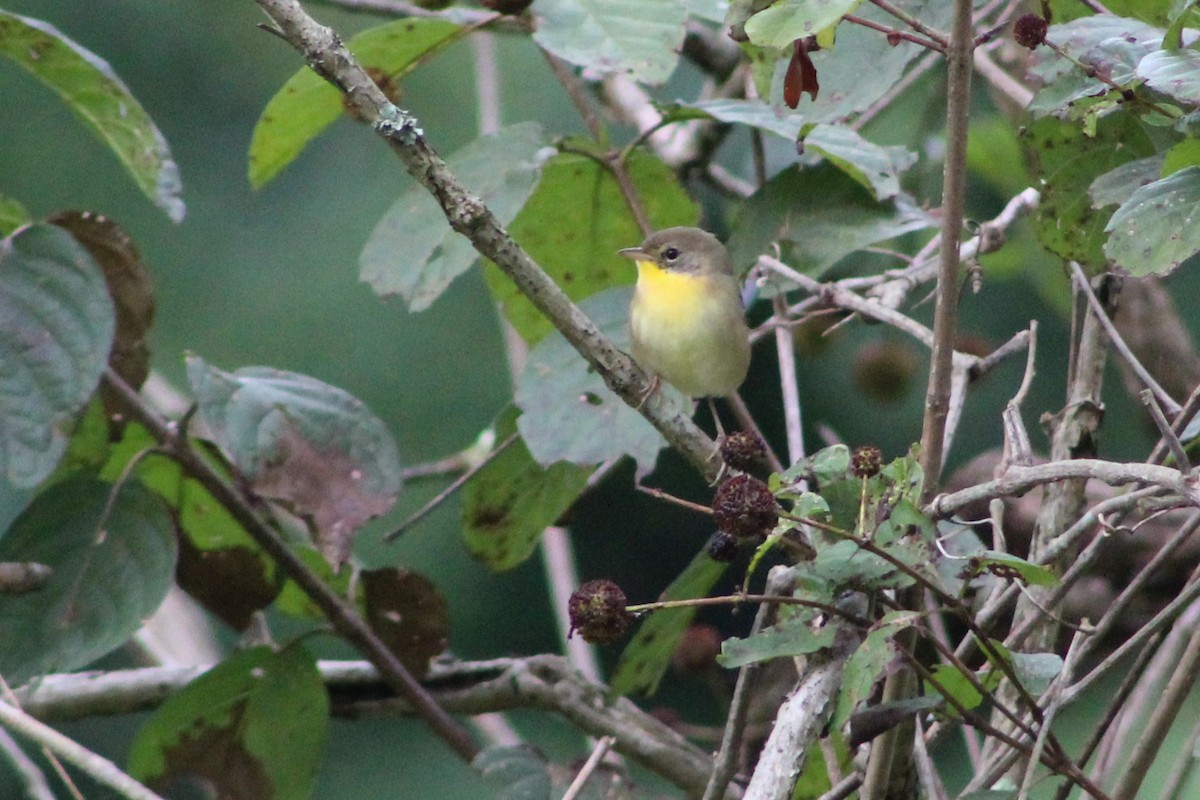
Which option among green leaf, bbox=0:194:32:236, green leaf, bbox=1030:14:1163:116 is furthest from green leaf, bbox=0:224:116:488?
green leaf, bbox=1030:14:1163:116

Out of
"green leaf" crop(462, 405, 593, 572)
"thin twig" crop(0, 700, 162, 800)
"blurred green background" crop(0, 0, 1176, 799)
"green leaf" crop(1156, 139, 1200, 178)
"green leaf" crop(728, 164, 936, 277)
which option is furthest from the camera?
"blurred green background" crop(0, 0, 1176, 799)

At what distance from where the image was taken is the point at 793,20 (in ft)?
4.08

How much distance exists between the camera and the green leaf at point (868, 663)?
48.3 inches

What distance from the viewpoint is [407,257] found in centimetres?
218

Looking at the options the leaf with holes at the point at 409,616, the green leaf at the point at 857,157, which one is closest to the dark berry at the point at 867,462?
the green leaf at the point at 857,157

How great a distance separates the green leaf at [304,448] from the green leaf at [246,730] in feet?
1.03

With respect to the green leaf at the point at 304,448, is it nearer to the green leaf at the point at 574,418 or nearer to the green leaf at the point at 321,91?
the green leaf at the point at 574,418

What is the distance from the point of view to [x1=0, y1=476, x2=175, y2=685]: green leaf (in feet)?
6.36

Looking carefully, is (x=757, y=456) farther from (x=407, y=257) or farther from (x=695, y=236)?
(x=695, y=236)

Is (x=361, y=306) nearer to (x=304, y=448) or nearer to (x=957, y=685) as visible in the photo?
(x=304, y=448)

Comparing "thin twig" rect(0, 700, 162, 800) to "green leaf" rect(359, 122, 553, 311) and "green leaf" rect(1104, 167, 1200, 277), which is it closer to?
"green leaf" rect(359, 122, 553, 311)

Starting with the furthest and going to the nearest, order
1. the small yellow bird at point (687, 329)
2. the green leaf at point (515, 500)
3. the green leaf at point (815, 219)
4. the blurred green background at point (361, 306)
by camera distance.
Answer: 1. the blurred green background at point (361, 306)
2. the small yellow bird at point (687, 329)
3. the green leaf at point (515, 500)
4. the green leaf at point (815, 219)

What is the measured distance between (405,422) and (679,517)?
141 centimetres

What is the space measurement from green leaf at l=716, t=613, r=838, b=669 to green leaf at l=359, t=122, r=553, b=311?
0.92 metres
